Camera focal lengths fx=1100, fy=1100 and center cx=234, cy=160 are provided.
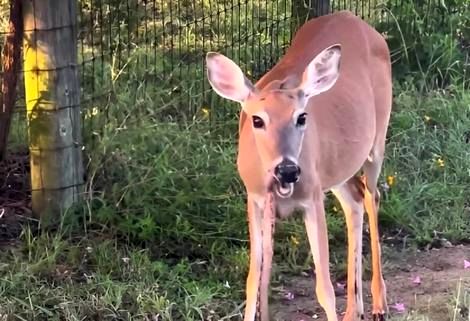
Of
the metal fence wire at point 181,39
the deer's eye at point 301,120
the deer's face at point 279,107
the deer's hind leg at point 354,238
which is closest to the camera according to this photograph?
the deer's face at point 279,107

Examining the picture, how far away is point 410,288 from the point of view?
5.48 metres

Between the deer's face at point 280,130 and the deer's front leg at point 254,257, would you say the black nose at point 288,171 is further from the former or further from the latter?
the deer's front leg at point 254,257

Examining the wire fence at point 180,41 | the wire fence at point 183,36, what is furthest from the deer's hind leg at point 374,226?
the wire fence at point 183,36

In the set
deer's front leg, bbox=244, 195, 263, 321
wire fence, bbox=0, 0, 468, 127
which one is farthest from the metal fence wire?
deer's front leg, bbox=244, 195, 263, 321

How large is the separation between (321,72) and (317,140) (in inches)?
14.4

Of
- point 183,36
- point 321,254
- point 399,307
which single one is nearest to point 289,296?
point 399,307

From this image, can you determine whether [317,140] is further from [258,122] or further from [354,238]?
[354,238]

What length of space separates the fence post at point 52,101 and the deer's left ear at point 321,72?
1600 millimetres

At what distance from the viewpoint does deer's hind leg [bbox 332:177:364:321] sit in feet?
16.7

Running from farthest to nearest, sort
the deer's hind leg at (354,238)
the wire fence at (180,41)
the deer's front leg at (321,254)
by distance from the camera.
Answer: the wire fence at (180,41)
the deer's hind leg at (354,238)
the deer's front leg at (321,254)

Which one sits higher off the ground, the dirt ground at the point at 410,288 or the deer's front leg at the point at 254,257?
the deer's front leg at the point at 254,257

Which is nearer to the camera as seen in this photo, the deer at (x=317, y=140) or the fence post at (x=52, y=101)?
the deer at (x=317, y=140)

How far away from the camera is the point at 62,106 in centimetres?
553

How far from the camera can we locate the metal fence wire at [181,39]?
6.62 m
